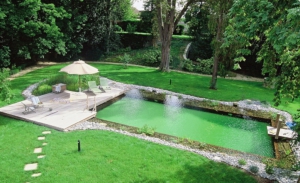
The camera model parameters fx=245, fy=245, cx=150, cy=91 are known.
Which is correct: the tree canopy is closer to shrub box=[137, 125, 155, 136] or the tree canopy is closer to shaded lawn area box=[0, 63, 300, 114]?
shaded lawn area box=[0, 63, 300, 114]

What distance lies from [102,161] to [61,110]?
4800 millimetres

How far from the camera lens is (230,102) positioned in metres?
14.0

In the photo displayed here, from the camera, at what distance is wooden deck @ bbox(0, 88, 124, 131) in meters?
10.1

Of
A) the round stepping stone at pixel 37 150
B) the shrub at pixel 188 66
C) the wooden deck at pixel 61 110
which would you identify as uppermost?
the shrub at pixel 188 66

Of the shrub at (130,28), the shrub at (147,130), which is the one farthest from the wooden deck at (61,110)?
the shrub at (130,28)

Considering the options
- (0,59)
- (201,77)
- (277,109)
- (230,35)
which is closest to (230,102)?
(277,109)

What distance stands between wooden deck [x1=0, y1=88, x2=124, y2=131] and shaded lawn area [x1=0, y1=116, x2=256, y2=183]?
2.99ft

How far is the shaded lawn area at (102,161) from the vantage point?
6.89 metres

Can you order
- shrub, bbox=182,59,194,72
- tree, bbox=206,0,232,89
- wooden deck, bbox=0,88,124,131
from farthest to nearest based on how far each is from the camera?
shrub, bbox=182,59,194,72 → tree, bbox=206,0,232,89 → wooden deck, bbox=0,88,124,131

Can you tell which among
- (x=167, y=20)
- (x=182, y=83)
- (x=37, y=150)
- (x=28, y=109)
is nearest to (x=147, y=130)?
(x=37, y=150)

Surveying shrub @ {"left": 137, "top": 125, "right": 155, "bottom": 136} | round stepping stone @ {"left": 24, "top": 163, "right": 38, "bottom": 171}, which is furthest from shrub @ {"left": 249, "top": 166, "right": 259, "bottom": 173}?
round stepping stone @ {"left": 24, "top": 163, "right": 38, "bottom": 171}

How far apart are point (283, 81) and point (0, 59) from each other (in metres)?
19.1

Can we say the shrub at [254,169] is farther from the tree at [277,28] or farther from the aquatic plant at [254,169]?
the tree at [277,28]

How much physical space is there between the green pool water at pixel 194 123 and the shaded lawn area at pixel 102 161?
206 centimetres
